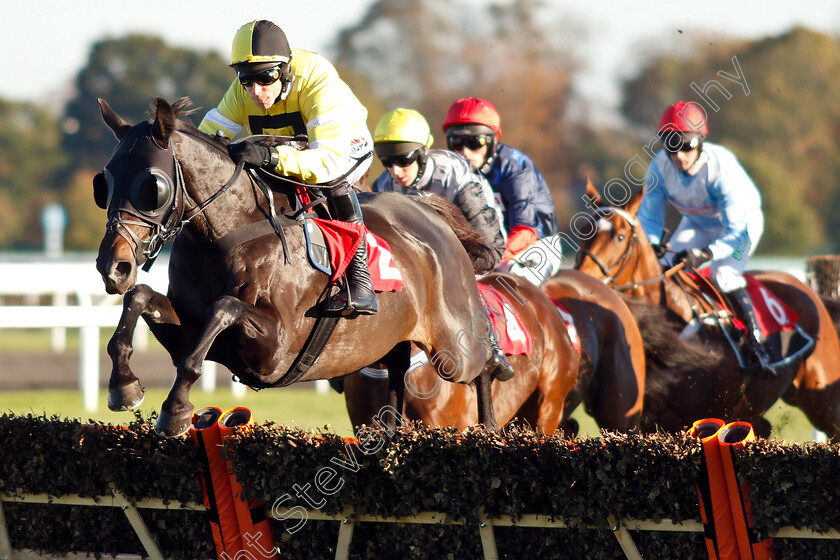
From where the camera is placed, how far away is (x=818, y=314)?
6738mm

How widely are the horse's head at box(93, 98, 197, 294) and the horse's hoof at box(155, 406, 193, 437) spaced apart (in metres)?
0.44

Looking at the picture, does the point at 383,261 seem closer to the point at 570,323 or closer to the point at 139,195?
the point at 139,195

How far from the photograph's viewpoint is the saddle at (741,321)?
639cm

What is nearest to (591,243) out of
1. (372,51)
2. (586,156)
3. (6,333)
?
(6,333)

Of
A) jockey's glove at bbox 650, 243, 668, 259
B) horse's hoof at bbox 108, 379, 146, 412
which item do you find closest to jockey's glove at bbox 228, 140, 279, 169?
horse's hoof at bbox 108, 379, 146, 412

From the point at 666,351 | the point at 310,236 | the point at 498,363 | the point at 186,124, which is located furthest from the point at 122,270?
the point at 666,351

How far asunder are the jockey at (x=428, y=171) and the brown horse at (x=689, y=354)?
151 centimetres

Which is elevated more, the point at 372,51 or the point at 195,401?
the point at 372,51

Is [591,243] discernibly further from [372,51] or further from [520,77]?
[372,51]

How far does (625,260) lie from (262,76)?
11.0ft

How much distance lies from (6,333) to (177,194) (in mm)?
20298

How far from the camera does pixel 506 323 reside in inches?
195

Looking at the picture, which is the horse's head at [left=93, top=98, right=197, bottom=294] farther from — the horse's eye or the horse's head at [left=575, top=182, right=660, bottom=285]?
the horse's head at [left=575, top=182, right=660, bottom=285]

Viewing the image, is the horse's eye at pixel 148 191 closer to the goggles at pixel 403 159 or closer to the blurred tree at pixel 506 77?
the goggles at pixel 403 159
